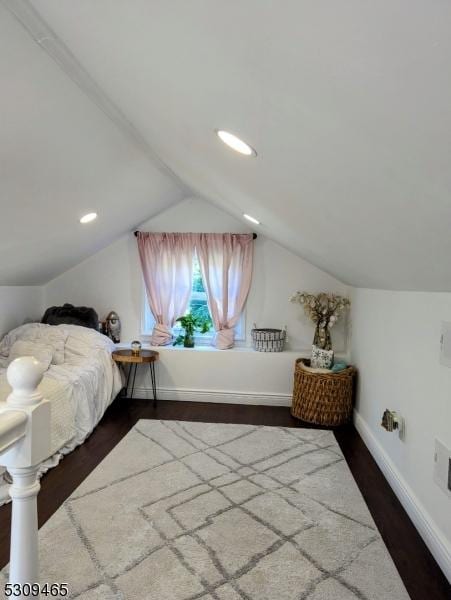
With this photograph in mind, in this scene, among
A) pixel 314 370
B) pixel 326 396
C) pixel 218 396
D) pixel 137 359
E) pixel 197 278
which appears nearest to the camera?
pixel 326 396

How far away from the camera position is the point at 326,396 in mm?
3654

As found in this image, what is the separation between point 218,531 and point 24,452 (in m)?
1.63

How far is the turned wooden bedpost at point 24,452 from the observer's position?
0.79 metres

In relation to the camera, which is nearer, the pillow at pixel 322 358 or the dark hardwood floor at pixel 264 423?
the dark hardwood floor at pixel 264 423

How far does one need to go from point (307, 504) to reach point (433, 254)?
1.65 meters

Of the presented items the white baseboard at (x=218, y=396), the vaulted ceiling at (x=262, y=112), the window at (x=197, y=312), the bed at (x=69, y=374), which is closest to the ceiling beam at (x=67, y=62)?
the vaulted ceiling at (x=262, y=112)

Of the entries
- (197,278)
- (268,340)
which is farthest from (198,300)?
(268,340)

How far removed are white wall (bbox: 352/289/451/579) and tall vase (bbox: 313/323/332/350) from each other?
64 centimetres

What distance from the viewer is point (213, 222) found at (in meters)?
4.46

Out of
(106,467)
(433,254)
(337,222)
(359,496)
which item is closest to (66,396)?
(106,467)

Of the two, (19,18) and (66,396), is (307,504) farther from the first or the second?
(19,18)

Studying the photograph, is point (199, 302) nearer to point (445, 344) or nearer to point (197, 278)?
point (197, 278)

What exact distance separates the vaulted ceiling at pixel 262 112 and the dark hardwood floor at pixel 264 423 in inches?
51.3

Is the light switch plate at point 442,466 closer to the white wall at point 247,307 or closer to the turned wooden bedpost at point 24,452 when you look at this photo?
the turned wooden bedpost at point 24,452
